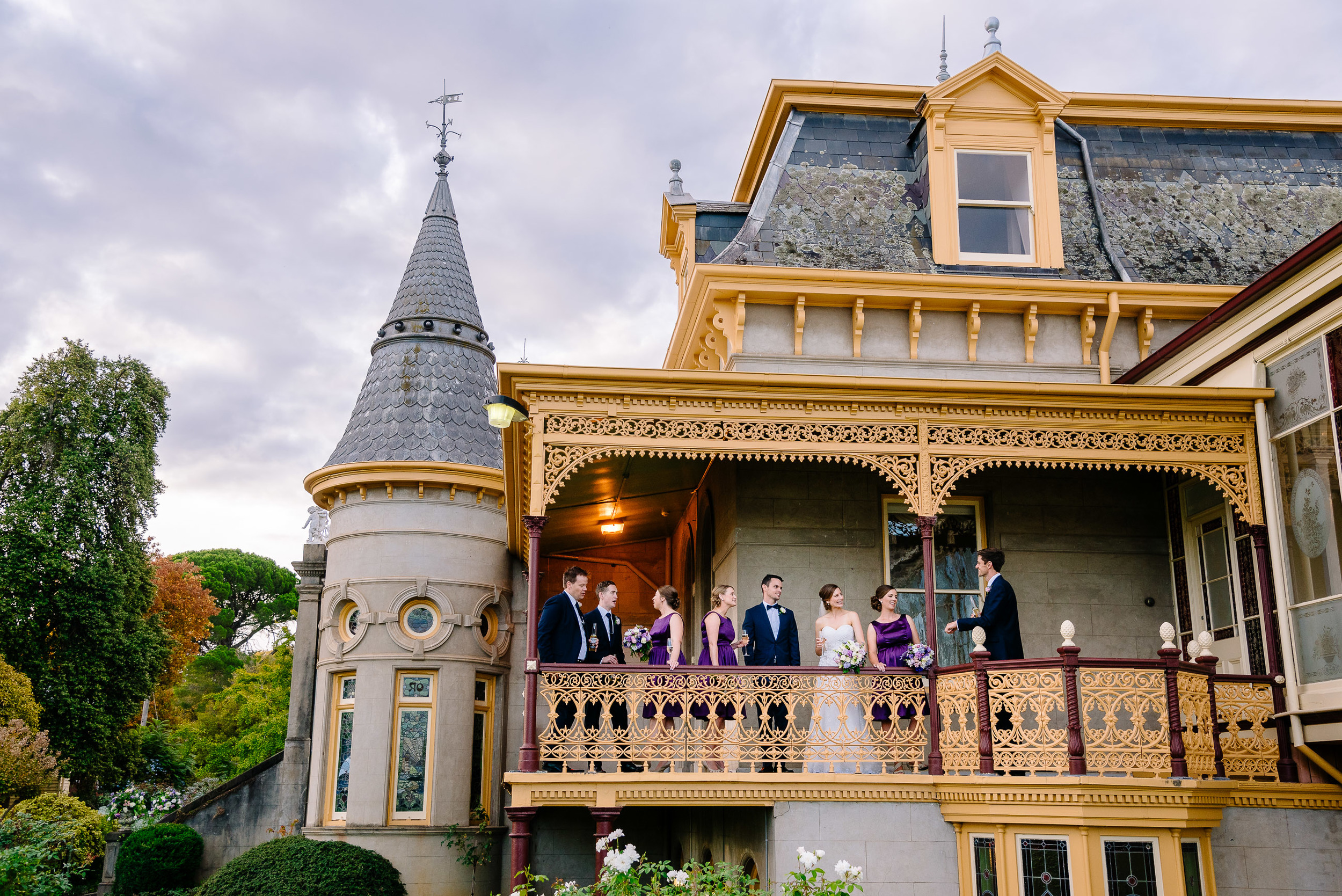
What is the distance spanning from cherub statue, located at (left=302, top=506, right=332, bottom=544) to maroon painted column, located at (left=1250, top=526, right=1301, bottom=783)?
15.0 meters

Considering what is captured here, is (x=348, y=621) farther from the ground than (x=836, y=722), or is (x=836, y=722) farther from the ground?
(x=348, y=621)

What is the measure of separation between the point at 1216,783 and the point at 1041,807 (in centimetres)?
145

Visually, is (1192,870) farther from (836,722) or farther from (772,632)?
(772,632)

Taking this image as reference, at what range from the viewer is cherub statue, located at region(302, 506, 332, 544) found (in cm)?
1945

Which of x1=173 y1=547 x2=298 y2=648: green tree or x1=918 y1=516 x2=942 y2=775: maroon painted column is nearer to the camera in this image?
x1=918 y1=516 x2=942 y2=775: maroon painted column

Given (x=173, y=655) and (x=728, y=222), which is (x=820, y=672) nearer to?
(x=728, y=222)

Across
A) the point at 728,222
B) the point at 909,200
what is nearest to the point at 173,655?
the point at 728,222

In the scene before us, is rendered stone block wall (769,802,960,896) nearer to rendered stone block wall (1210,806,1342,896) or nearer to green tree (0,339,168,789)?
rendered stone block wall (1210,806,1342,896)

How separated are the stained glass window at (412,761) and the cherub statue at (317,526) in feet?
16.0

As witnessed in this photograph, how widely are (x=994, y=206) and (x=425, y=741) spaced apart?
36.2 ft

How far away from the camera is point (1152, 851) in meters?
8.66

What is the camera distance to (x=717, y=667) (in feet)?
31.0

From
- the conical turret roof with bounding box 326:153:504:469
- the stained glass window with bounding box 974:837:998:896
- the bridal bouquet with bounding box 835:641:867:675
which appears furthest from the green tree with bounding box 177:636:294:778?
the stained glass window with bounding box 974:837:998:896

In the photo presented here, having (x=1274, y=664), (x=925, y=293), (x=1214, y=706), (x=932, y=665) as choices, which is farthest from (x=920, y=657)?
(x=925, y=293)
